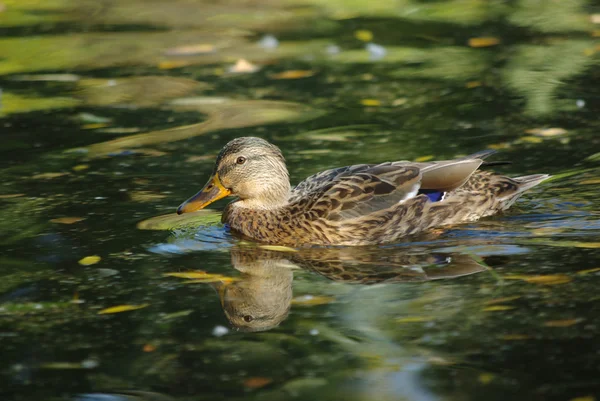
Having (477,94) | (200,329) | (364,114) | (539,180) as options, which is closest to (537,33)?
(477,94)

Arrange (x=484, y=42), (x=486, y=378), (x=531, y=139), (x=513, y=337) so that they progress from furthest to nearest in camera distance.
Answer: (x=484, y=42), (x=531, y=139), (x=513, y=337), (x=486, y=378)

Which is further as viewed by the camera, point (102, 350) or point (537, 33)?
point (537, 33)

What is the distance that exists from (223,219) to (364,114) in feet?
10.6

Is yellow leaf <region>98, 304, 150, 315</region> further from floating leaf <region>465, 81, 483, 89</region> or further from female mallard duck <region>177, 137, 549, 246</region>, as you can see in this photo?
floating leaf <region>465, 81, 483, 89</region>

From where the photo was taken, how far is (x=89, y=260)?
A: 788cm

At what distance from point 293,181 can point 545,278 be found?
Answer: 332cm

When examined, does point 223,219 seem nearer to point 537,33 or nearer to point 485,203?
point 485,203

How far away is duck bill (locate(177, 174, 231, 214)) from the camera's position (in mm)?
8641

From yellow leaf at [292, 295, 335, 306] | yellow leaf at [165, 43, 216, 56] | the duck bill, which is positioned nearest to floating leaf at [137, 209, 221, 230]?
the duck bill

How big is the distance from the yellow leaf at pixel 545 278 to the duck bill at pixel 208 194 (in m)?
2.69

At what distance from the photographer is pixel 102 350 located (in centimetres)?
623

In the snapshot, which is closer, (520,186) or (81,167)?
(520,186)

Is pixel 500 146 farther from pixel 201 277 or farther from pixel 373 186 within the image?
pixel 201 277

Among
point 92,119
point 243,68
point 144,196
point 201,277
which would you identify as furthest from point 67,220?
point 243,68
